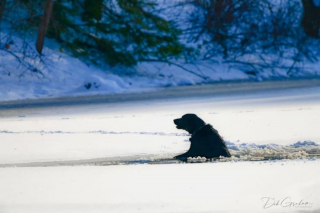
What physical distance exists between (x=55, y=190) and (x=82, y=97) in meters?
10.2

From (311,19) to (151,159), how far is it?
18.7 m

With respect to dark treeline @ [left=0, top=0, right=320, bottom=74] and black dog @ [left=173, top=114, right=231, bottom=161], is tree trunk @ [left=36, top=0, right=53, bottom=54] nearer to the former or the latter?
dark treeline @ [left=0, top=0, right=320, bottom=74]

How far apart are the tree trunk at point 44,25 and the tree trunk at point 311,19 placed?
10.2 metres

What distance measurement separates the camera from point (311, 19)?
24312mm

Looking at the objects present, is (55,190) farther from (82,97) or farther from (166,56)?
(166,56)

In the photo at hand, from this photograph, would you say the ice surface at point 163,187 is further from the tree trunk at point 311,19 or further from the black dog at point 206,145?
the tree trunk at point 311,19

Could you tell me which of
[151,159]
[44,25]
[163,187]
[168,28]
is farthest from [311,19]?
[163,187]

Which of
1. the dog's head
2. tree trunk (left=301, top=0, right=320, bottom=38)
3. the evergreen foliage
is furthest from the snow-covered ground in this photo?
tree trunk (left=301, top=0, right=320, bottom=38)

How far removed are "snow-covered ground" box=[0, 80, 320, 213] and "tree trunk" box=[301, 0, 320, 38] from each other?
11962 millimetres

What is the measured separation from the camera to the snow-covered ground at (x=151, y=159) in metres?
4.63

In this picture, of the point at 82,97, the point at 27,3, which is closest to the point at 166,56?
the point at 27,3

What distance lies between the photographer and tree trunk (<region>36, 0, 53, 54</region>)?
59.1 ft

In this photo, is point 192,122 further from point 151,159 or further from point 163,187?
point 163,187

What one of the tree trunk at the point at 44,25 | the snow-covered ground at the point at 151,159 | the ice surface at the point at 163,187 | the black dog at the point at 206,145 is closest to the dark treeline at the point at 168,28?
the tree trunk at the point at 44,25
